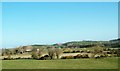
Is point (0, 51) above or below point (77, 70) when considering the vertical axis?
above

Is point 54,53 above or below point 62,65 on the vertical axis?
above

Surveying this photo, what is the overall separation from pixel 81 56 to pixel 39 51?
30.5 feet

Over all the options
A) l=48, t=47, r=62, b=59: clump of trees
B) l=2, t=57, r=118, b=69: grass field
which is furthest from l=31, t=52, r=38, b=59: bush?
l=2, t=57, r=118, b=69: grass field

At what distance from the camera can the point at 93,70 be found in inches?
1034

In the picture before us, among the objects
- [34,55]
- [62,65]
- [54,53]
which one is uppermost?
[54,53]

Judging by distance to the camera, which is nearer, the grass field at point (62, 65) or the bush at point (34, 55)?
the grass field at point (62, 65)

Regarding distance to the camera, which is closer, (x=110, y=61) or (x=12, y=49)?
(x=110, y=61)

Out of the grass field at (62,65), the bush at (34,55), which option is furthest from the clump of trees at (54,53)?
the grass field at (62,65)

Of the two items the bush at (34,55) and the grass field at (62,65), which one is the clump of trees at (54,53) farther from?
the grass field at (62,65)

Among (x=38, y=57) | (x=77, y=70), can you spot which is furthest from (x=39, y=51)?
(x=77, y=70)

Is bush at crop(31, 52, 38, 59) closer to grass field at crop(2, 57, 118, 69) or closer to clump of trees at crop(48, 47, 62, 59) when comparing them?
clump of trees at crop(48, 47, 62, 59)

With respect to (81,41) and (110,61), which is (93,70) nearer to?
A: (110,61)

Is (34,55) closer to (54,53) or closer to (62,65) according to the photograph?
(54,53)

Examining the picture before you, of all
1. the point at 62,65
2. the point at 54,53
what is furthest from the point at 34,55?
the point at 62,65
